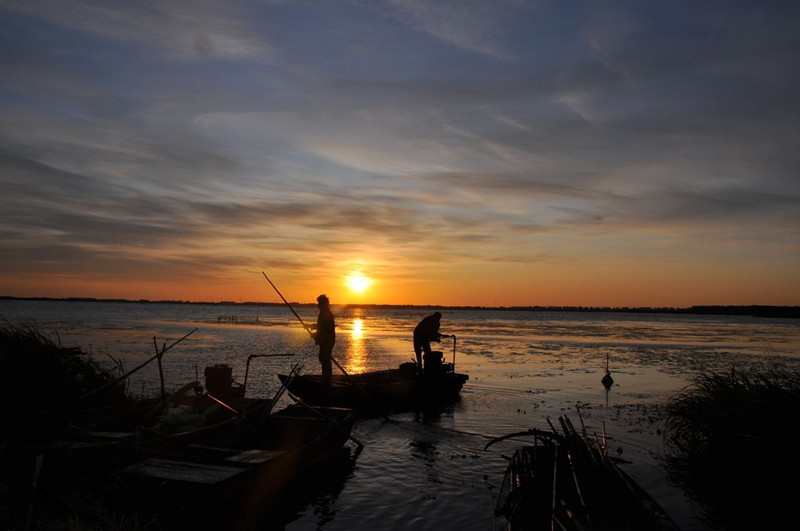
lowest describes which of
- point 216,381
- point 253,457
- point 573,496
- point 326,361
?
point 573,496

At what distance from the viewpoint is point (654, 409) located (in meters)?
18.0

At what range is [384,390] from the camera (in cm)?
1725

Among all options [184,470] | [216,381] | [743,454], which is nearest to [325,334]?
[216,381]

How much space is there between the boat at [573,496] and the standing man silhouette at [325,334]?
27.0ft

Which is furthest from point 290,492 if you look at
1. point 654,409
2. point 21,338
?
point 654,409

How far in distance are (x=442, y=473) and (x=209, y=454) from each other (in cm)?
470

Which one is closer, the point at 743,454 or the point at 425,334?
the point at 743,454

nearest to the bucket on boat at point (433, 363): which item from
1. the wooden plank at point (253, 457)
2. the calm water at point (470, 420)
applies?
the calm water at point (470, 420)

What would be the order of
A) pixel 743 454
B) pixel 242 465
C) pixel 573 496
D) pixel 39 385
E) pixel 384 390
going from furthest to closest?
1. pixel 384 390
2. pixel 743 454
3. pixel 39 385
4. pixel 242 465
5. pixel 573 496

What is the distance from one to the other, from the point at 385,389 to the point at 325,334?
2.76 m

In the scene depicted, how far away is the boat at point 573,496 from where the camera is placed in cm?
686

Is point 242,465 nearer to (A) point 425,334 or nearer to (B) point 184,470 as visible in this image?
(B) point 184,470

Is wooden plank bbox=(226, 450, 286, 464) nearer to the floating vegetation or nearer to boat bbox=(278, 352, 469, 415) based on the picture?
boat bbox=(278, 352, 469, 415)

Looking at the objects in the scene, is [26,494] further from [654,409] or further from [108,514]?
[654,409]
